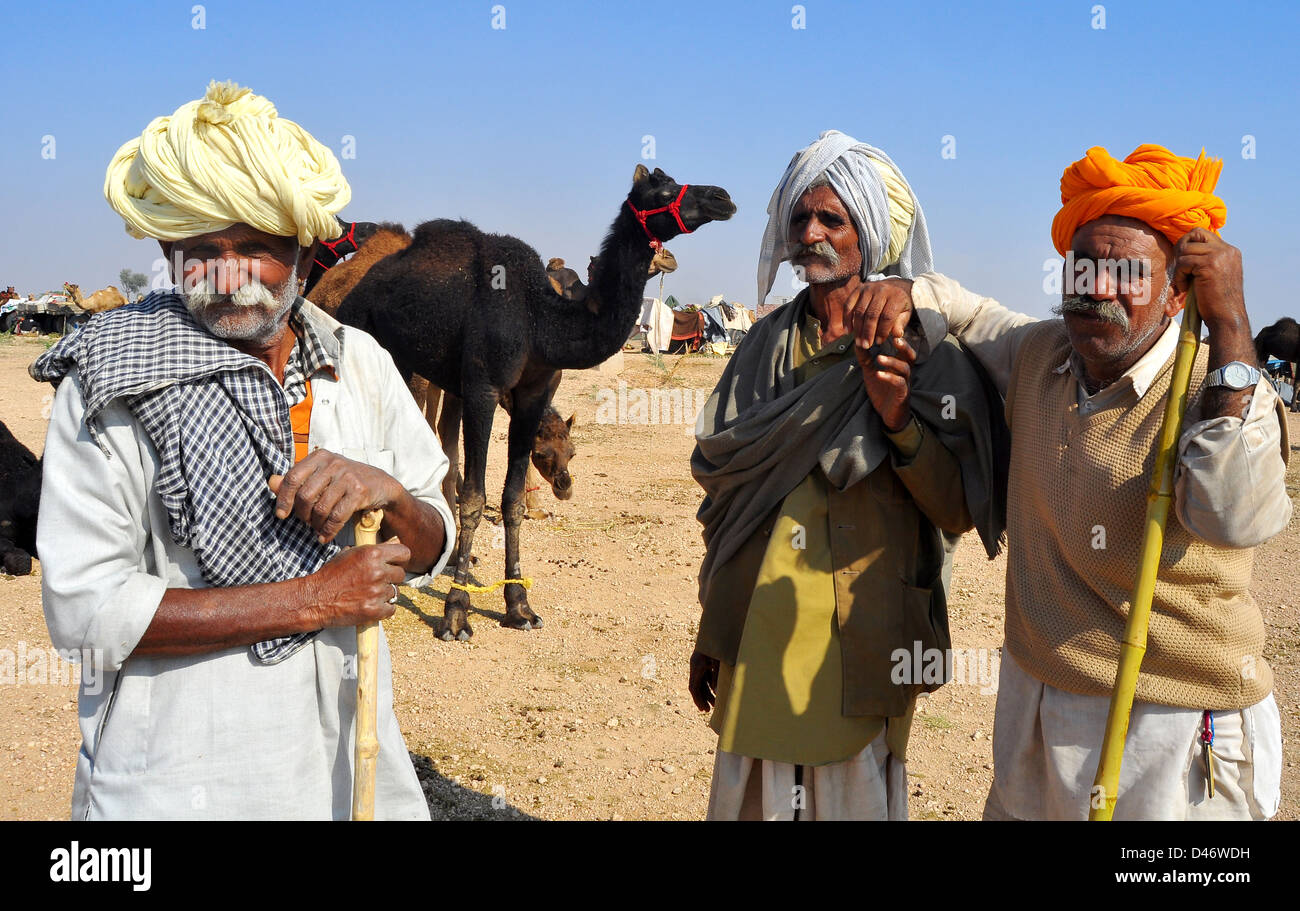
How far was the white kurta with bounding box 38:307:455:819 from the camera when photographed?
185cm

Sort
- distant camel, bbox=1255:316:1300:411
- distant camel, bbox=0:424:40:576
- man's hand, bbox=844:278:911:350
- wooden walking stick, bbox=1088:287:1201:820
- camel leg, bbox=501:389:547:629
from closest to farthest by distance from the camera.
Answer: wooden walking stick, bbox=1088:287:1201:820
man's hand, bbox=844:278:911:350
camel leg, bbox=501:389:547:629
distant camel, bbox=0:424:40:576
distant camel, bbox=1255:316:1300:411

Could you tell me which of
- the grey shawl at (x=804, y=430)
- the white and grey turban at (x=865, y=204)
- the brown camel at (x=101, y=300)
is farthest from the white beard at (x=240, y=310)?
the brown camel at (x=101, y=300)

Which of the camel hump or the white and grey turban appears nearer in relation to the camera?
the white and grey turban

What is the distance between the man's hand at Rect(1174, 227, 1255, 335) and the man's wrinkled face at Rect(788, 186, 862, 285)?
1026 mm

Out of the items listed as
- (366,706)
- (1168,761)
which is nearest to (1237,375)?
(1168,761)

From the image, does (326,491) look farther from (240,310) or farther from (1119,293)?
(1119,293)

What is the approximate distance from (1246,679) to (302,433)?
215 centimetres

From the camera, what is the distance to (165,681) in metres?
1.96

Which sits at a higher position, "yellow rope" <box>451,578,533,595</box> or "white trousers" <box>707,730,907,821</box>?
"white trousers" <box>707,730,907,821</box>

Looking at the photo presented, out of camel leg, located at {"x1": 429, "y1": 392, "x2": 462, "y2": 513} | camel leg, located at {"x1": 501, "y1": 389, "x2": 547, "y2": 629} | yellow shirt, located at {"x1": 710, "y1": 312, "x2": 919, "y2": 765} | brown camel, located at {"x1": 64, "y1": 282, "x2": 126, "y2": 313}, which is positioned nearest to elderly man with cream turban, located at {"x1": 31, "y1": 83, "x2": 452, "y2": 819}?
yellow shirt, located at {"x1": 710, "y1": 312, "x2": 919, "y2": 765}

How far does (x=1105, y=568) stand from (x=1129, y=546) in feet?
0.24

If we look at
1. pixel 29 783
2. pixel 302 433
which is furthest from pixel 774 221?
pixel 29 783

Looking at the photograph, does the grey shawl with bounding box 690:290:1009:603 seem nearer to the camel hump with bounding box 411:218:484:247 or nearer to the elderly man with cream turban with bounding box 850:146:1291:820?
the elderly man with cream turban with bounding box 850:146:1291:820

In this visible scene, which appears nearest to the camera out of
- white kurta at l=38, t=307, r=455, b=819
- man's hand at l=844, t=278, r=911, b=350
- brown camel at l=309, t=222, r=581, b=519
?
white kurta at l=38, t=307, r=455, b=819
